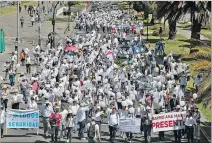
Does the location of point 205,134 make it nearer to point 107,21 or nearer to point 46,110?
point 46,110

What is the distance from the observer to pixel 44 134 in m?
22.2

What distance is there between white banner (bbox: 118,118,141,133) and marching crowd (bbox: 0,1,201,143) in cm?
21

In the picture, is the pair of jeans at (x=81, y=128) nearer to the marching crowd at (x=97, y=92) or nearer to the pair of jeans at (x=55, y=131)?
the marching crowd at (x=97, y=92)

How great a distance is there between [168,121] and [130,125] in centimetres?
137

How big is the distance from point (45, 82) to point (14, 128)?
5.26m

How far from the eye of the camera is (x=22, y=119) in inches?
861

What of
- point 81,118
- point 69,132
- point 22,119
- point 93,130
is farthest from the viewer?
point 22,119

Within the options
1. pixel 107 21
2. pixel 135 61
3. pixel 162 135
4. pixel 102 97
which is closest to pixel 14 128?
pixel 102 97

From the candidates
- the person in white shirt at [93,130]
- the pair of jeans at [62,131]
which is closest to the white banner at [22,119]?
the pair of jeans at [62,131]

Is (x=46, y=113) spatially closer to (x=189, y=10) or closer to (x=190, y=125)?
(x=190, y=125)

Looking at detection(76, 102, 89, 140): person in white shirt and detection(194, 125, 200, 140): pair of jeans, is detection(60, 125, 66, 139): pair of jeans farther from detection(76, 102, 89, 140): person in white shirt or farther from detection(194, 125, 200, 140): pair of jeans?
detection(194, 125, 200, 140): pair of jeans

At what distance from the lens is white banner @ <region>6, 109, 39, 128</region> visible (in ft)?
71.5

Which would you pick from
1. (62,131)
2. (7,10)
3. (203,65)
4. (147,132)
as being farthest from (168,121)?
(7,10)

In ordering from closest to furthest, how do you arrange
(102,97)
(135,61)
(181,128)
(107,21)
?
(181,128)
(102,97)
(135,61)
(107,21)
